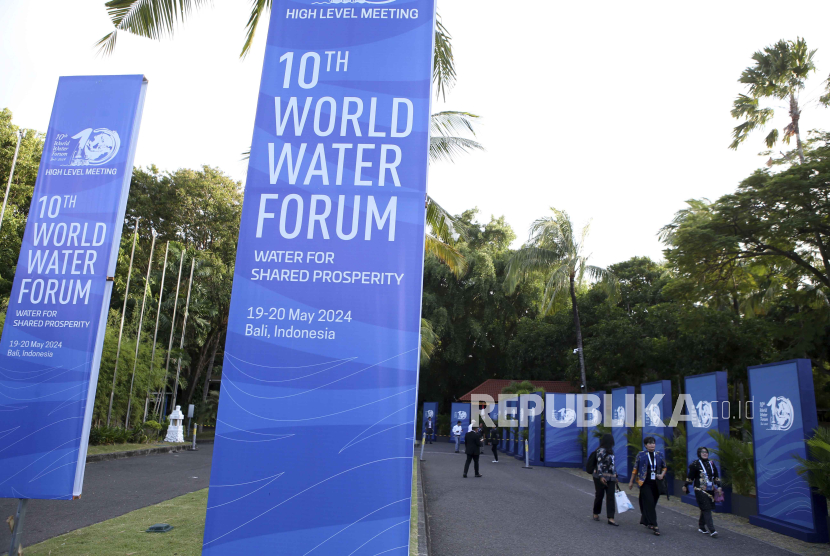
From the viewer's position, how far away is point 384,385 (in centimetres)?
333

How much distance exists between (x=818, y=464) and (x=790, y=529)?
49.7 inches

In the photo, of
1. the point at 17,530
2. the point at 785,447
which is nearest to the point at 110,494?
the point at 17,530

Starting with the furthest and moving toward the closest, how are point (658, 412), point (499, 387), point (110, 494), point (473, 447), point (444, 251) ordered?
point (499, 387) → point (473, 447) → point (658, 412) → point (444, 251) → point (110, 494)

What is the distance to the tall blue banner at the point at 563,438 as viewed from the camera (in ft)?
71.8

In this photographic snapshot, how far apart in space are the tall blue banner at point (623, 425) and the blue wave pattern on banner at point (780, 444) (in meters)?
5.97

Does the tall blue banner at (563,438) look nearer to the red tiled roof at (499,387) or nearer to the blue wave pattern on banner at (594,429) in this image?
the blue wave pattern on banner at (594,429)

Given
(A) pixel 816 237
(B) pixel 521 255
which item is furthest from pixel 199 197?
(A) pixel 816 237

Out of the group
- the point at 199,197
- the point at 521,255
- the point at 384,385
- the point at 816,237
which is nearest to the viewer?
the point at 384,385

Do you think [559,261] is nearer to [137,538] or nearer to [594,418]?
[594,418]

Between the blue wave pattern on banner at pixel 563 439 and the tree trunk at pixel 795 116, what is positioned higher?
the tree trunk at pixel 795 116

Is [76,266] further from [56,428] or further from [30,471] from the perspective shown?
[30,471]

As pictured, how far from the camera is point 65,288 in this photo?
248 inches

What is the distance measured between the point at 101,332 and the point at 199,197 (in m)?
29.1

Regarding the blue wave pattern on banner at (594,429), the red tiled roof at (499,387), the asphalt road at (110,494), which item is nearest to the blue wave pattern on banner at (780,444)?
the blue wave pattern on banner at (594,429)
